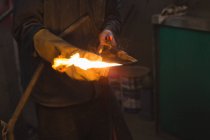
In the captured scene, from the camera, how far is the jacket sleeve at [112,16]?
2016 mm

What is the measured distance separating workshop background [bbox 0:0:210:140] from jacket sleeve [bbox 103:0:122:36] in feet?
1.96

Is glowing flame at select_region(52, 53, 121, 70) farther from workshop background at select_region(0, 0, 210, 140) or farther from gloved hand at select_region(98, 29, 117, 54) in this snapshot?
workshop background at select_region(0, 0, 210, 140)

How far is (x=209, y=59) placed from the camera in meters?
2.92

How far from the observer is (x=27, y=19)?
5.83 feet

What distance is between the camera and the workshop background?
3.04 metres

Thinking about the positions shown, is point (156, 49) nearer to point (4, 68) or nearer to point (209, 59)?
point (209, 59)

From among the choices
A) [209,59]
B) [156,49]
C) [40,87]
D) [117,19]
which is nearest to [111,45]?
[117,19]

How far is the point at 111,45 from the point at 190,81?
5.38ft

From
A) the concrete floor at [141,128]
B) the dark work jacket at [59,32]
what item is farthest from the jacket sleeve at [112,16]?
the concrete floor at [141,128]

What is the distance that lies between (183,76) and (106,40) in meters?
1.63

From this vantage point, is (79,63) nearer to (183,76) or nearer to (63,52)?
(63,52)

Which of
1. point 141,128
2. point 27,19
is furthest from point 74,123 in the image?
point 141,128

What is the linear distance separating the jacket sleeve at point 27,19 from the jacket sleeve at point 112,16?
0.44 m

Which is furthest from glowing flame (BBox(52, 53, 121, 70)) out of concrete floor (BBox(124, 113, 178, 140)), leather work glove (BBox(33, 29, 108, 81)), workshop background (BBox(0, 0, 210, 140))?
concrete floor (BBox(124, 113, 178, 140))
